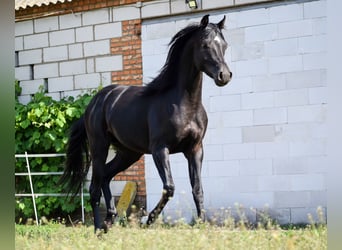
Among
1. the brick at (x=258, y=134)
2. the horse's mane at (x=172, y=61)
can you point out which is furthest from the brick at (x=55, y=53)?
the horse's mane at (x=172, y=61)

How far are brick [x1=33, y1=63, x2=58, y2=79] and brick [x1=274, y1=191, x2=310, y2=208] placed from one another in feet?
7.82

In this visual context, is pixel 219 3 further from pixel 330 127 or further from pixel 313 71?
pixel 330 127

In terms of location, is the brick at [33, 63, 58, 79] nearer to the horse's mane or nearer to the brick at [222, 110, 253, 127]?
the brick at [222, 110, 253, 127]

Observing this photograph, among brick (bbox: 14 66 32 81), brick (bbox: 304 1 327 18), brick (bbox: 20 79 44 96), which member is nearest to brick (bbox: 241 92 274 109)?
brick (bbox: 304 1 327 18)

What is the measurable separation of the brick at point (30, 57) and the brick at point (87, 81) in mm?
411

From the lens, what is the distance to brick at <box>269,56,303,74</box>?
4.59 metres

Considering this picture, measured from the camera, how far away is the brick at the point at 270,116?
4559mm

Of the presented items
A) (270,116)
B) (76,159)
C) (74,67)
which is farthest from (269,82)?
(74,67)

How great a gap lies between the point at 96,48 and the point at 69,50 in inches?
10.7

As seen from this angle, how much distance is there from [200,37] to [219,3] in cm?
148

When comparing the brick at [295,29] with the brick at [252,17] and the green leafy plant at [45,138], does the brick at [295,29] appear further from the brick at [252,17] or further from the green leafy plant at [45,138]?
the green leafy plant at [45,138]

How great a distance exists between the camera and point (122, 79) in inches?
210

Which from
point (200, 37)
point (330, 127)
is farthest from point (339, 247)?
point (200, 37)

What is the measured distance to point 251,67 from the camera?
15.5ft
